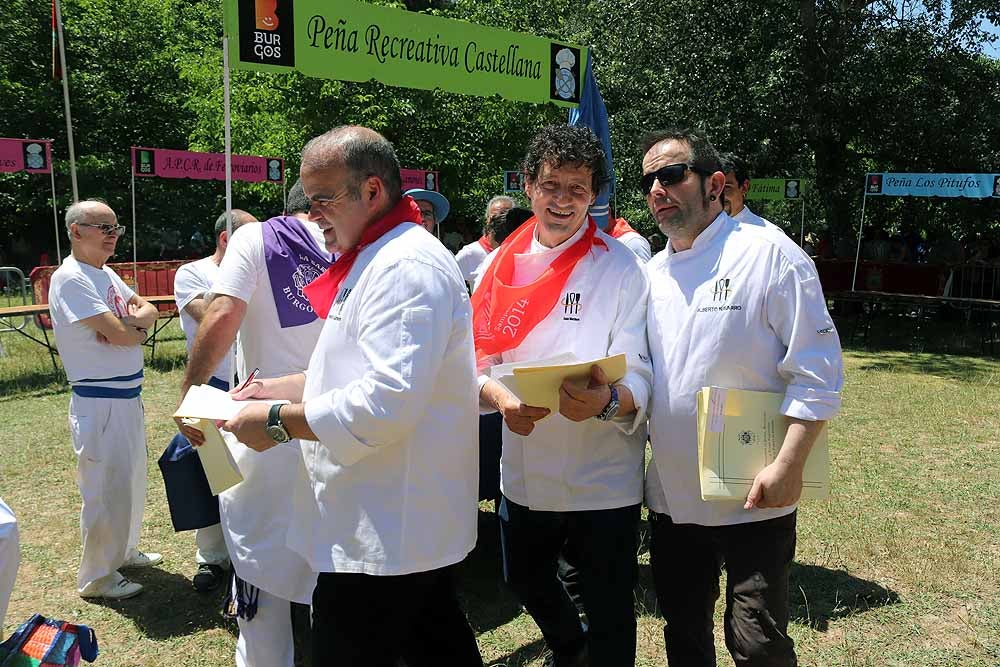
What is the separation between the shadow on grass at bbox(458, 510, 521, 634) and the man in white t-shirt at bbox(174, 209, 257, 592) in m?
1.36

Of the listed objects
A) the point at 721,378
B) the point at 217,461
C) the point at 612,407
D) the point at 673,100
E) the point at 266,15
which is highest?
the point at 673,100

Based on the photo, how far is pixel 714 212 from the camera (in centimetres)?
261

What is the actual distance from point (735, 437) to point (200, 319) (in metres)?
3.14

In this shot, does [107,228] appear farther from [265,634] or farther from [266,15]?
[265,634]

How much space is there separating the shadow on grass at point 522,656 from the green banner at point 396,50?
416 cm

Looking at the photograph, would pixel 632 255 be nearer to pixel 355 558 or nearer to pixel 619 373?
pixel 619 373

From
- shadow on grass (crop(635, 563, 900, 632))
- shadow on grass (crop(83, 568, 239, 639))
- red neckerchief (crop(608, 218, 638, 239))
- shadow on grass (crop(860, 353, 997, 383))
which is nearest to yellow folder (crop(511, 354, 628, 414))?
shadow on grass (crop(635, 563, 900, 632))

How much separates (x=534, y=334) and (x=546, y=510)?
24.1 inches

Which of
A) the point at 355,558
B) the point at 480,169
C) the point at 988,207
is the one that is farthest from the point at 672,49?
the point at 355,558

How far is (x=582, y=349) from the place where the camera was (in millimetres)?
2609

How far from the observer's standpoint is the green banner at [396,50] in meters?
5.54

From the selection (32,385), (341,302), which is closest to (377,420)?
(341,302)

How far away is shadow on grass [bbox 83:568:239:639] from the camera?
3963mm

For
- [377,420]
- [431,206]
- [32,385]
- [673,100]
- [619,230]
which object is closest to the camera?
[377,420]
